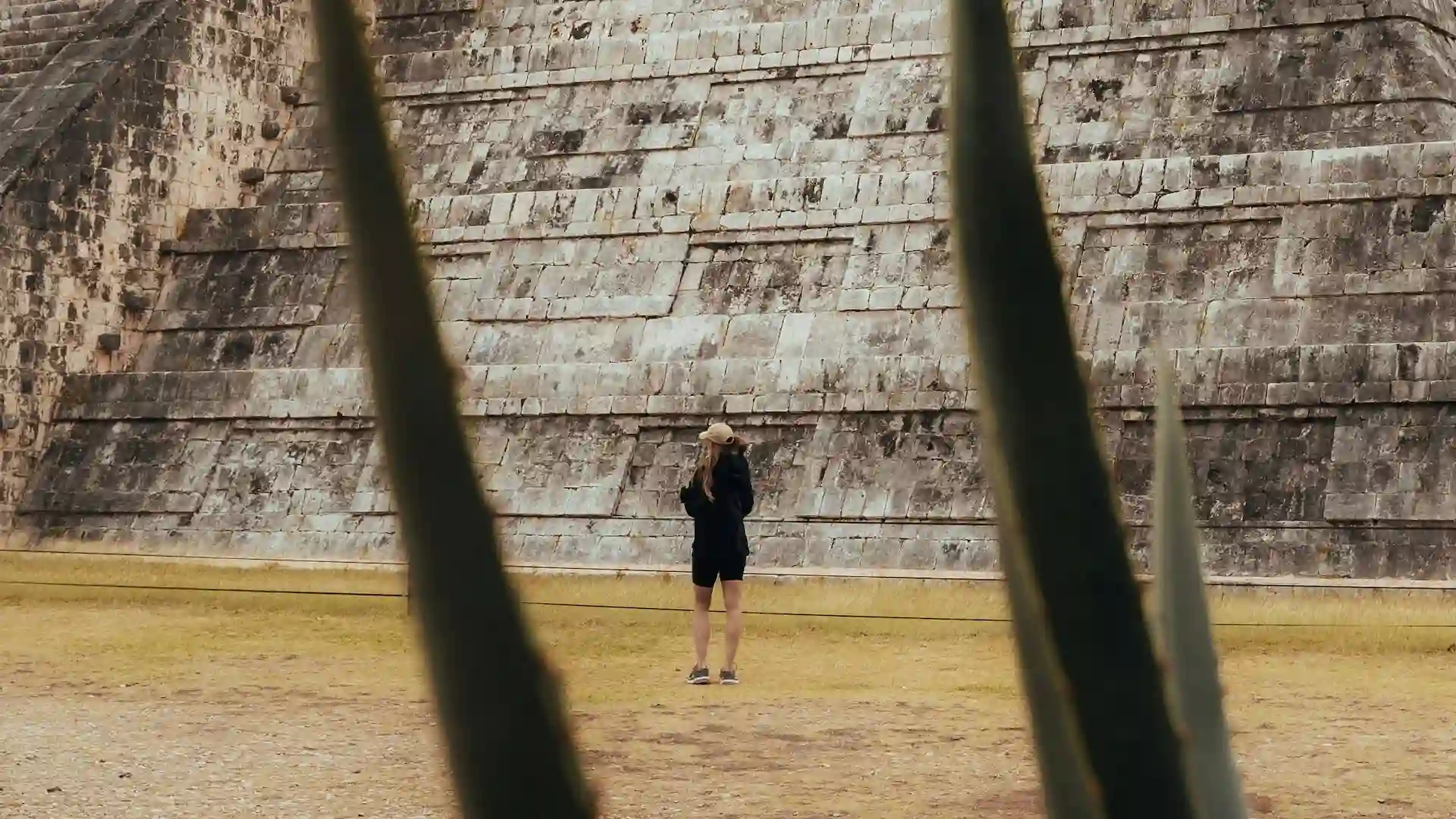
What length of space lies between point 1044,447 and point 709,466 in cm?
1023

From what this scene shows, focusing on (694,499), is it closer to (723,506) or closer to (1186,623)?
(723,506)

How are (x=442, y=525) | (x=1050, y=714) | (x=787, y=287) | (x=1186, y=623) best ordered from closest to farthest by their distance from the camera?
(x=442, y=525)
(x=1050, y=714)
(x=1186, y=623)
(x=787, y=287)

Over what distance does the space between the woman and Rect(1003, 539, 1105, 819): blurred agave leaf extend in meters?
9.78

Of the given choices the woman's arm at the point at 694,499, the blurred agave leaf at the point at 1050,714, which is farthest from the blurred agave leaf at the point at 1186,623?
the woman's arm at the point at 694,499

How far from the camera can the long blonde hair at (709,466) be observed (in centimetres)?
1159

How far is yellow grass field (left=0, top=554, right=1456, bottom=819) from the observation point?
870cm

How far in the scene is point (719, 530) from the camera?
1146 cm

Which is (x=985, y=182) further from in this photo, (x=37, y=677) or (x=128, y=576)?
(x=128, y=576)

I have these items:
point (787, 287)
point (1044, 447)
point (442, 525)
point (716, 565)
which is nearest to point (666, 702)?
point (716, 565)

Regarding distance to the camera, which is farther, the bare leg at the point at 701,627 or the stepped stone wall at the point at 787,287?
the stepped stone wall at the point at 787,287

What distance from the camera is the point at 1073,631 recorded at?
1.44m

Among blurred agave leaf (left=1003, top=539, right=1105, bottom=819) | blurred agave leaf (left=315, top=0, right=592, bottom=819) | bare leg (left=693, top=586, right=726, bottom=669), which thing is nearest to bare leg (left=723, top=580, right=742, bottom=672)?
bare leg (left=693, top=586, right=726, bottom=669)

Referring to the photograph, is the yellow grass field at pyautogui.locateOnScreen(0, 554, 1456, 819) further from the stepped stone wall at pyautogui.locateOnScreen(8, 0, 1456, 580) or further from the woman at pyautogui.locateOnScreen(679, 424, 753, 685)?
the stepped stone wall at pyautogui.locateOnScreen(8, 0, 1456, 580)

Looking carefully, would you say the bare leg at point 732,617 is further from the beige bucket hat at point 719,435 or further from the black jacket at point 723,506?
the beige bucket hat at point 719,435
